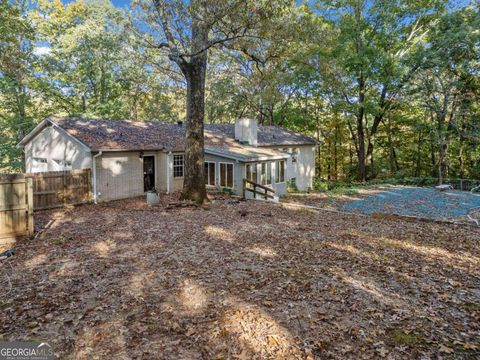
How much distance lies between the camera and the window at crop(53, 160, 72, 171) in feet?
51.9

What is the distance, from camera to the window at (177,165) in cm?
1734

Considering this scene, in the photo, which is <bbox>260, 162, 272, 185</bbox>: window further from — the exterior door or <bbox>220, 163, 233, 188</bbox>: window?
the exterior door

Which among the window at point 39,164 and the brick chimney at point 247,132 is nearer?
the window at point 39,164

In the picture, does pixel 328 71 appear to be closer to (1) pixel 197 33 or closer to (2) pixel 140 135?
(1) pixel 197 33

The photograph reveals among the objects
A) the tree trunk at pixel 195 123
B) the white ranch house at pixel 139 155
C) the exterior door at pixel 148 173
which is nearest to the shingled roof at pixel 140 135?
the white ranch house at pixel 139 155

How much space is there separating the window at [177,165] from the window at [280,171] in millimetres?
5870

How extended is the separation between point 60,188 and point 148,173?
15.1 ft

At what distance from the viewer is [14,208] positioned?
7680mm

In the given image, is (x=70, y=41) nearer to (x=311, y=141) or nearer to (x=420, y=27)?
(x=311, y=141)

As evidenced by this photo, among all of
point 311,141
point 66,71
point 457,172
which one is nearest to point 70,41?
point 66,71

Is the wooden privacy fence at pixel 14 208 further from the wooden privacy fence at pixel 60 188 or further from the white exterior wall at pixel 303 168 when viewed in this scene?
the white exterior wall at pixel 303 168

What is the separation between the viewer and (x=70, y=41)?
22406mm

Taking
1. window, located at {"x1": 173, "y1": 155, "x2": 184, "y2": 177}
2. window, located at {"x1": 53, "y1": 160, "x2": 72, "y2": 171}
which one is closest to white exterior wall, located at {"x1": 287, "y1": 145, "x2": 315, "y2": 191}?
window, located at {"x1": 173, "y1": 155, "x2": 184, "y2": 177}

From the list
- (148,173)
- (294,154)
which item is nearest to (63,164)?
(148,173)
